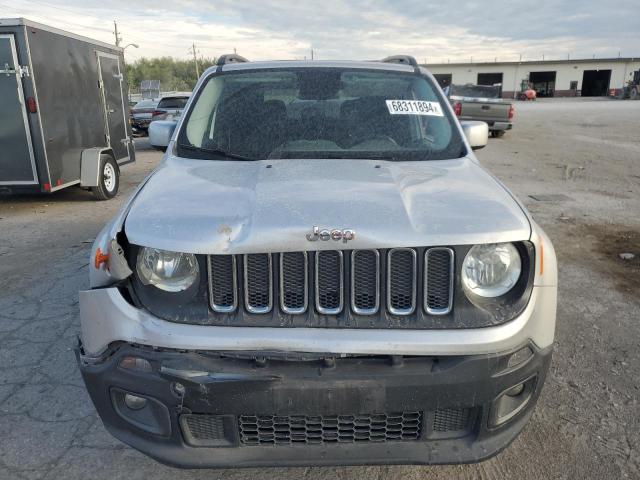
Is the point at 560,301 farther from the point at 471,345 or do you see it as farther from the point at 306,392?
the point at 306,392

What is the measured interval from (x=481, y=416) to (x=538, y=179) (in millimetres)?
9734

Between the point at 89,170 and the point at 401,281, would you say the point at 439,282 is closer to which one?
the point at 401,281

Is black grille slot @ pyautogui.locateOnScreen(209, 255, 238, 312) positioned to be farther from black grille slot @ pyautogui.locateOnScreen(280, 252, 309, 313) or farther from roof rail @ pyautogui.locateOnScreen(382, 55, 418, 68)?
roof rail @ pyautogui.locateOnScreen(382, 55, 418, 68)

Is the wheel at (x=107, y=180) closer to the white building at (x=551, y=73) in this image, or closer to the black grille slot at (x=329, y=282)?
the black grille slot at (x=329, y=282)

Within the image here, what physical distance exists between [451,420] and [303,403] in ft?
1.98

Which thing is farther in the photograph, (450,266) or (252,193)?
(252,193)

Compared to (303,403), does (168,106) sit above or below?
above

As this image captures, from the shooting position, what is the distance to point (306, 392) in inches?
78.3

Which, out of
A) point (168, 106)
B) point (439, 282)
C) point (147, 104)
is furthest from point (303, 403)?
point (147, 104)

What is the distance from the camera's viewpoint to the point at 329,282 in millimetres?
2102

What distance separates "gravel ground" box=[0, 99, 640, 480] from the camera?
261 cm

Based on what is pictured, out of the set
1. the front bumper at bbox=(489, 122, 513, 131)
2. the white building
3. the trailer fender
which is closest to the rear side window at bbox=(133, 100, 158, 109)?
the trailer fender

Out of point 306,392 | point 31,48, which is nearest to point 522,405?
point 306,392

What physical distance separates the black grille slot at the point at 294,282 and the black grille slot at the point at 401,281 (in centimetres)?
32
